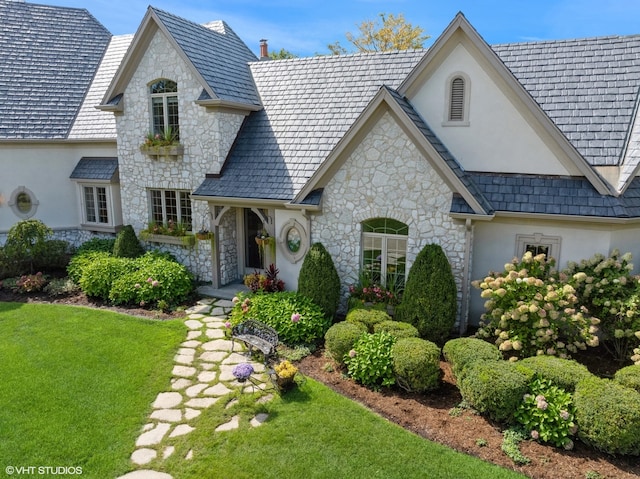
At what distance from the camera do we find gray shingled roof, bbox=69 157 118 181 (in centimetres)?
1652

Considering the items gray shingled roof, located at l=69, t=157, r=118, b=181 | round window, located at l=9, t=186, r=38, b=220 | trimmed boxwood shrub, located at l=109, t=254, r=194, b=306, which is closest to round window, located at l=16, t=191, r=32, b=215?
round window, located at l=9, t=186, r=38, b=220

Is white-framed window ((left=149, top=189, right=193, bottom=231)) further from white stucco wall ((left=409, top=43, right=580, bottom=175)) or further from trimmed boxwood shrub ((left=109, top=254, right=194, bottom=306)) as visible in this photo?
white stucco wall ((left=409, top=43, right=580, bottom=175))

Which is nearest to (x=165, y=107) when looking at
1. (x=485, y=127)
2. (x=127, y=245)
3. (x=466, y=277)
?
(x=127, y=245)

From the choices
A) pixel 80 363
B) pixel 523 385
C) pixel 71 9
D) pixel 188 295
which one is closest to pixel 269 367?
pixel 80 363

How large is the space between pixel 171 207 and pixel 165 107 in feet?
10.5

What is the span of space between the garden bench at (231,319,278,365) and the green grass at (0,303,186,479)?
151 centimetres

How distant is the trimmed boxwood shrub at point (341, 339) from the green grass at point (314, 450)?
137cm

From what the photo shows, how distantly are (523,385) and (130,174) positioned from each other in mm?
13442

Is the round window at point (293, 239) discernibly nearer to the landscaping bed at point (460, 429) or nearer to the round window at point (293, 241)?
the round window at point (293, 241)

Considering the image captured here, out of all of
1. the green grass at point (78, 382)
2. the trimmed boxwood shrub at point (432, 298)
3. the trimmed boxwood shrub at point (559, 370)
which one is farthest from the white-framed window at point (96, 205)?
the trimmed boxwood shrub at point (559, 370)

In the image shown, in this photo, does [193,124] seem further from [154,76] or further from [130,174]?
[130,174]

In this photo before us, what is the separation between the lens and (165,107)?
14.7m

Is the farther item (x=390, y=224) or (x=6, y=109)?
(x=6, y=109)

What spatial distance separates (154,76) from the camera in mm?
14586
